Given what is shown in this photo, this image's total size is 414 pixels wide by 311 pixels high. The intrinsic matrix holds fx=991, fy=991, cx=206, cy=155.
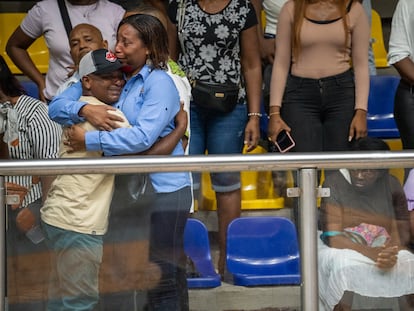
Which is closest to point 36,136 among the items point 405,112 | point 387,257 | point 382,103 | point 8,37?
point 387,257

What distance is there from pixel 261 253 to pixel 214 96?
1217mm

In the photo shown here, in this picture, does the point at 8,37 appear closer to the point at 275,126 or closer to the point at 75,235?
the point at 275,126

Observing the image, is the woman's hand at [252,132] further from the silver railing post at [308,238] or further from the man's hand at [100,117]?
the silver railing post at [308,238]

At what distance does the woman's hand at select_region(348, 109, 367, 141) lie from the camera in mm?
5234

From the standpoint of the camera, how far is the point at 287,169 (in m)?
4.14

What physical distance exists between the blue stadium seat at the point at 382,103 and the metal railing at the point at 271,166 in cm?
290

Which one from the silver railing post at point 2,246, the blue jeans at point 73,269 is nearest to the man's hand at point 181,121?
the blue jeans at point 73,269

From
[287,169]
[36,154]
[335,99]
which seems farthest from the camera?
[335,99]

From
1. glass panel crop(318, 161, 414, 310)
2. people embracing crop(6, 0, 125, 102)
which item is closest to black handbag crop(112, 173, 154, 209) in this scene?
glass panel crop(318, 161, 414, 310)

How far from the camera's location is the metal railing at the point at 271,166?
4062 mm

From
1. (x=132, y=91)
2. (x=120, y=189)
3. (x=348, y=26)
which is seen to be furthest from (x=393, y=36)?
(x=120, y=189)

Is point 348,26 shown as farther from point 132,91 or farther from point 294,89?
point 132,91

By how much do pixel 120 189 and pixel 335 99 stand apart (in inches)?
63.7

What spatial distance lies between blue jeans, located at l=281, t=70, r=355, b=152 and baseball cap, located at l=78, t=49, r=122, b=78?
45.4 inches
